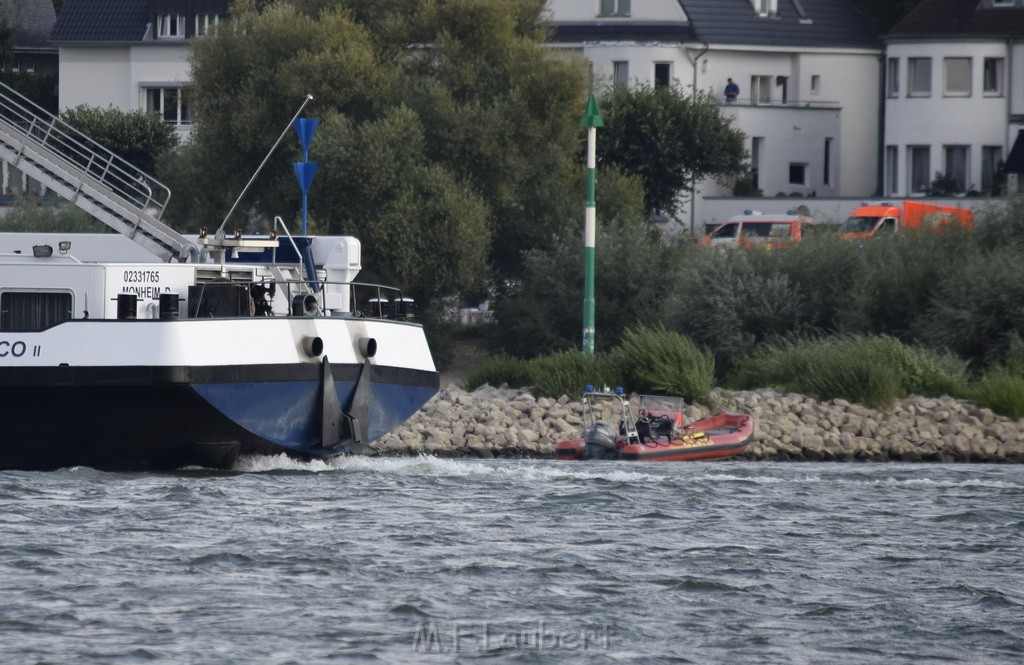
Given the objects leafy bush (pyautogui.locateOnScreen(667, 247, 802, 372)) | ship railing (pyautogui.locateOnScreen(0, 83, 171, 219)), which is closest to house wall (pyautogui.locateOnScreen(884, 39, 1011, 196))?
leafy bush (pyautogui.locateOnScreen(667, 247, 802, 372))

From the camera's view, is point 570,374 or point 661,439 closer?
point 661,439

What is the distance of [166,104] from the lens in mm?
69125

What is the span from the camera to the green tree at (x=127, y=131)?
6322 cm

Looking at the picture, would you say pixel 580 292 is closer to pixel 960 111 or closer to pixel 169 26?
pixel 960 111

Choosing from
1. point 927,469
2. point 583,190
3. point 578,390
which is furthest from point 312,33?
point 927,469

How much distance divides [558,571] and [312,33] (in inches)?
1065

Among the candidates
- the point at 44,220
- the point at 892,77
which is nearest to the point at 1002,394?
the point at 44,220

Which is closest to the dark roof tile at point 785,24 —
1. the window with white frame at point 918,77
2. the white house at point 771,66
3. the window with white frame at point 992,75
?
the white house at point 771,66

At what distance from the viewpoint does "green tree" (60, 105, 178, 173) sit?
207 ft

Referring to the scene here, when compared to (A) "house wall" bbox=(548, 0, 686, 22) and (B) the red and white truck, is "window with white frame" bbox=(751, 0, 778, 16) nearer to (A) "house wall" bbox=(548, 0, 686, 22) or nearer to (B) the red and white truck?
(A) "house wall" bbox=(548, 0, 686, 22)

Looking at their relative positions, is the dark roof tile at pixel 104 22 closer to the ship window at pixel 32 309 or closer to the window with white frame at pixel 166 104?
the window with white frame at pixel 166 104

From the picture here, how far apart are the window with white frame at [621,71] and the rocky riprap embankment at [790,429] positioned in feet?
96.3

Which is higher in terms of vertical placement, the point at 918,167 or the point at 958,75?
the point at 958,75

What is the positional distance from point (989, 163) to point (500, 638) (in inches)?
1935
